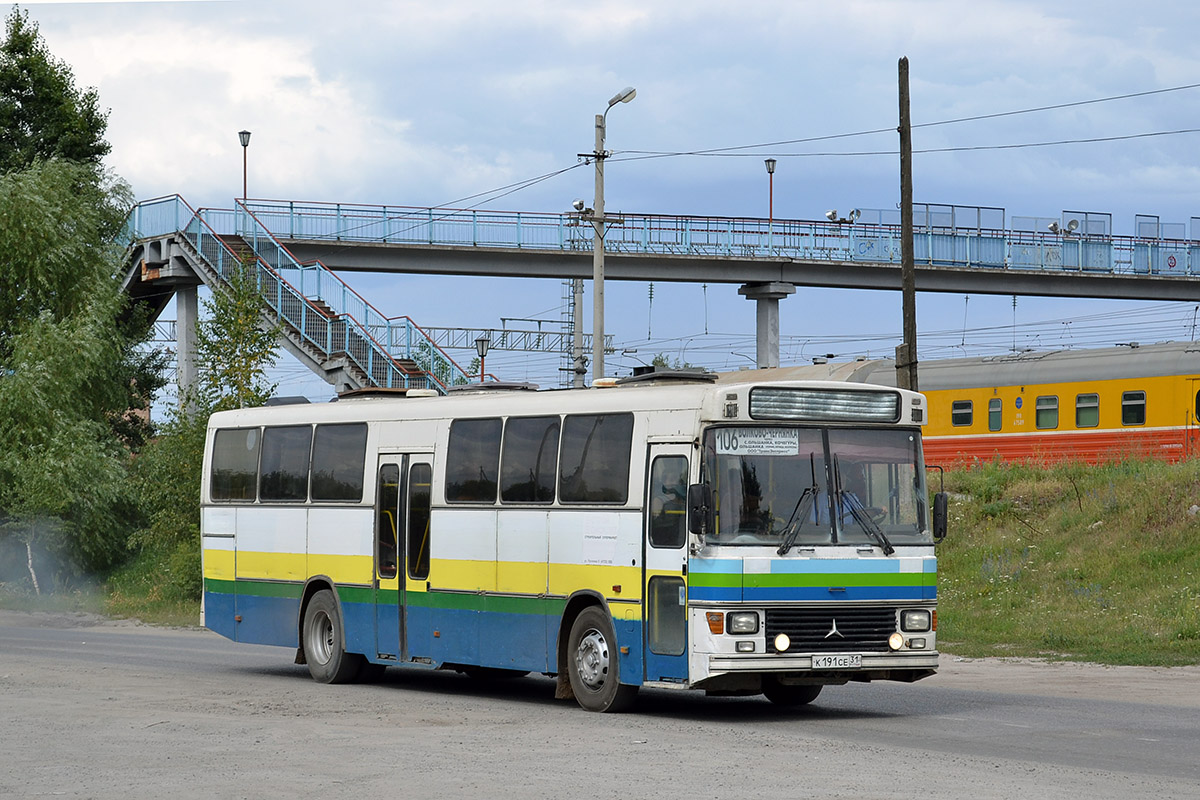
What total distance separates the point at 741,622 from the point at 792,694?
101 inches

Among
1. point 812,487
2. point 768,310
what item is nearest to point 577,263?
point 768,310

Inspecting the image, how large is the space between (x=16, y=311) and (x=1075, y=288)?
38.1 metres

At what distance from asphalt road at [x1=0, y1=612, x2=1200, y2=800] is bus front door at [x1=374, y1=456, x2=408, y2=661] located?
729 millimetres

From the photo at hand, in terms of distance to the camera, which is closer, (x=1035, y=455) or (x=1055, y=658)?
(x=1055, y=658)

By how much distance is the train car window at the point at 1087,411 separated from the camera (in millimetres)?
37094

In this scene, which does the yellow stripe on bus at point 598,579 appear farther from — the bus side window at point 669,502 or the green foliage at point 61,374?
the green foliage at point 61,374

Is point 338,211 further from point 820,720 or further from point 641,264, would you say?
point 820,720

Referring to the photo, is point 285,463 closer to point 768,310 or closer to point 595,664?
point 595,664

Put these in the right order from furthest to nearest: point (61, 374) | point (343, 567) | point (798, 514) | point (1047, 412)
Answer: point (61, 374) → point (1047, 412) → point (343, 567) → point (798, 514)

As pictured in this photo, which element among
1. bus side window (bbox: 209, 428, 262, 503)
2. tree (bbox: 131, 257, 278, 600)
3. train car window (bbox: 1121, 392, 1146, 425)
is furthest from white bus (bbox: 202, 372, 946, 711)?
train car window (bbox: 1121, 392, 1146, 425)

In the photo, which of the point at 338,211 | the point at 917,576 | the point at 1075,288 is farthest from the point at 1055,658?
the point at 1075,288

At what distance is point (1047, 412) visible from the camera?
38.4 meters

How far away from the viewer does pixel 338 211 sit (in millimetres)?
50500

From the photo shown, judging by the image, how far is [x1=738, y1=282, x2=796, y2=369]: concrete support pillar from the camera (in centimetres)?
→ 5984
